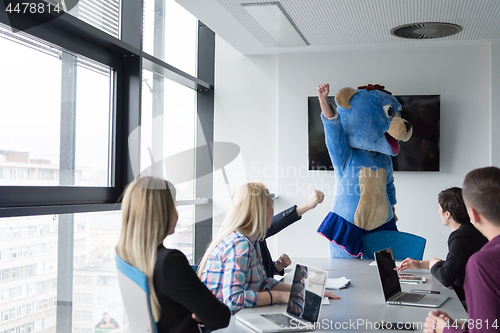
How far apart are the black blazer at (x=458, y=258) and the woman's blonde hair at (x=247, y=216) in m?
0.90

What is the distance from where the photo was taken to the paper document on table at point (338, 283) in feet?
6.79

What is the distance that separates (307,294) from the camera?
155 cm

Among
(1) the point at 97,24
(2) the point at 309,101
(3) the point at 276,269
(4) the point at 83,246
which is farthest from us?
(2) the point at 309,101

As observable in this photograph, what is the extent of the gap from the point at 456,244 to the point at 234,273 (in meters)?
1.13

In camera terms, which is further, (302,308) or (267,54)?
(267,54)

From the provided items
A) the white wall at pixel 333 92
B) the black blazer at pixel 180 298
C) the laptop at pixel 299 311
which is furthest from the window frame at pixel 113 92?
the laptop at pixel 299 311

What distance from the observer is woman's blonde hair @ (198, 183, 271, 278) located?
6.03ft

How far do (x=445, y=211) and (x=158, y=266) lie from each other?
1.55m

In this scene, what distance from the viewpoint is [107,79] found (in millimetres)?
3020

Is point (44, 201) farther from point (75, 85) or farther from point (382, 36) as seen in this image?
point (382, 36)

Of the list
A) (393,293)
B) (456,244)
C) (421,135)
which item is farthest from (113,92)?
(421,135)

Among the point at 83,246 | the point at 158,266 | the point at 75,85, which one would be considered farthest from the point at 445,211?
the point at 75,85

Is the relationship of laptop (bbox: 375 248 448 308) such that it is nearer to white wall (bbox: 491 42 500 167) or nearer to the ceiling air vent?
the ceiling air vent

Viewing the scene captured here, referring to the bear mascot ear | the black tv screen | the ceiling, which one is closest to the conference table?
the bear mascot ear
